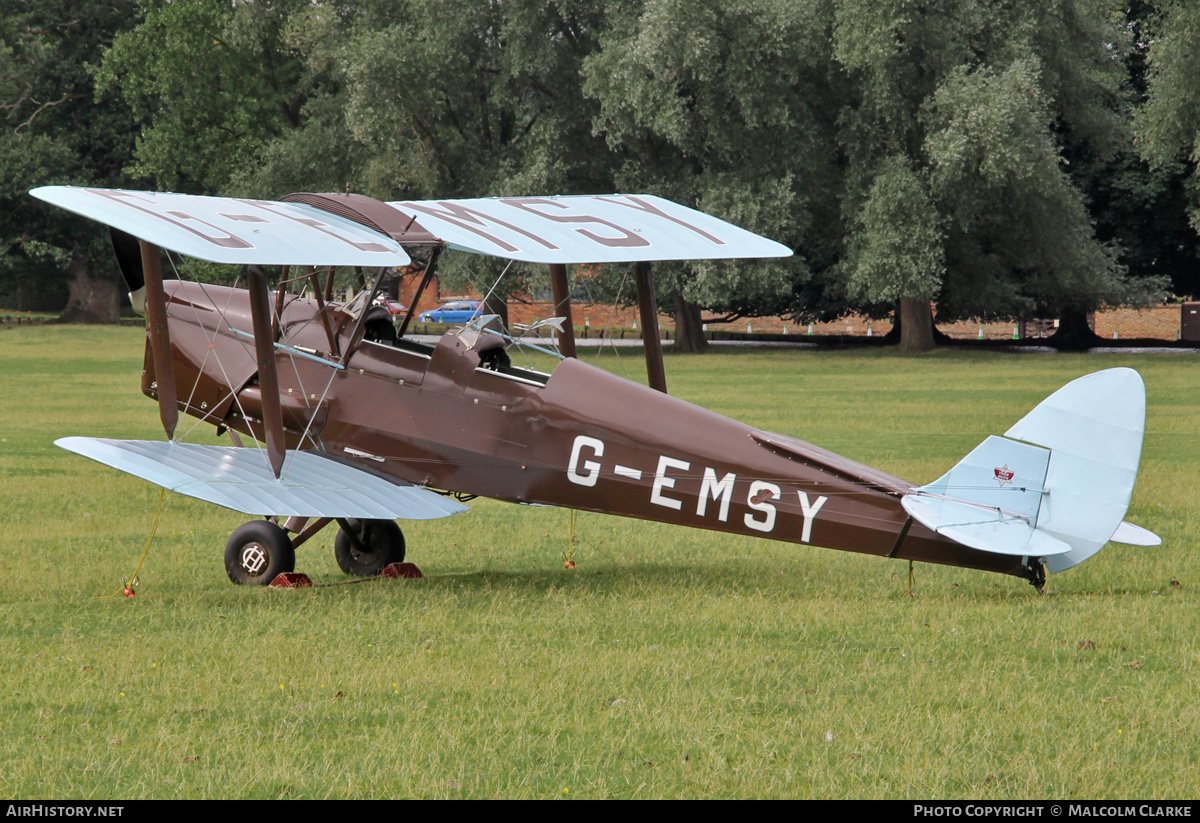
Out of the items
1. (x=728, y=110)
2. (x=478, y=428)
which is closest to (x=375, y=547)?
(x=478, y=428)

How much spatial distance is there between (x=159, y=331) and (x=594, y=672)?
3.94 meters

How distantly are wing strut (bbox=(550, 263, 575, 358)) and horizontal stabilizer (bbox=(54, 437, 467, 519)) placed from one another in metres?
1.87

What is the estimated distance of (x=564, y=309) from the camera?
10.4 metres

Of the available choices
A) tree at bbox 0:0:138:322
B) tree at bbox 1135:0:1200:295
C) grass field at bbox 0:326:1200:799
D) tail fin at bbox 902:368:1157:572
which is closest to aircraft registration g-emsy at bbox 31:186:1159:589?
tail fin at bbox 902:368:1157:572

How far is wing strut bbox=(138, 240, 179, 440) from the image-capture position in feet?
27.0

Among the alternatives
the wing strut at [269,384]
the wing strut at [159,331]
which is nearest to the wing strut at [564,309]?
the wing strut at [269,384]

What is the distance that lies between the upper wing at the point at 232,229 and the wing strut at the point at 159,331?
1.12ft

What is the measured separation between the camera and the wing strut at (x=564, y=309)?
1006 cm

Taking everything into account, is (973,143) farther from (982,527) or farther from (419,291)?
(982,527)

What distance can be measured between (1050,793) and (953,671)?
5.52 ft

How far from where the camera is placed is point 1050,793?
4598 mm

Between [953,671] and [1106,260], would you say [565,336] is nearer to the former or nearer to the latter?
[953,671]

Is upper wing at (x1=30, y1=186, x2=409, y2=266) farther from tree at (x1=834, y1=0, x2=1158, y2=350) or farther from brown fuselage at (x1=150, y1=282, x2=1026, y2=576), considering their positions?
tree at (x1=834, y1=0, x2=1158, y2=350)
